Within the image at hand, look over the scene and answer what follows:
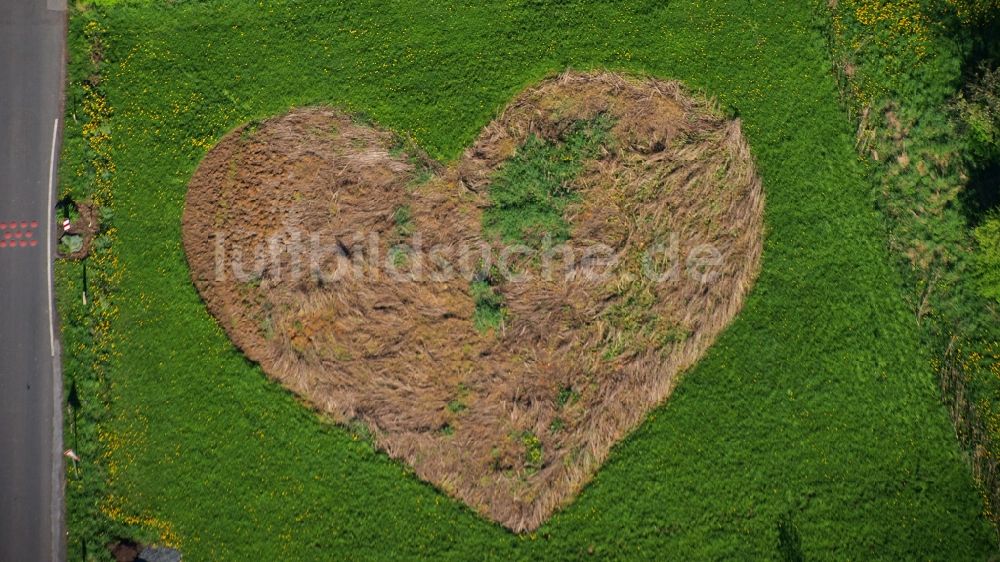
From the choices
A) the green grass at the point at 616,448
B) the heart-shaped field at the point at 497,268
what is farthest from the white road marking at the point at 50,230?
the heart-shaped field at the point at 497,268

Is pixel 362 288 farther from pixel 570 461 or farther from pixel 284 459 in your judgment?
pixel 570 461

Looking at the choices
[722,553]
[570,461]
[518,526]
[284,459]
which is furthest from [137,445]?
[722,553]

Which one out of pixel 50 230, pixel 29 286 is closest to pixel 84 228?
pixel 50 230

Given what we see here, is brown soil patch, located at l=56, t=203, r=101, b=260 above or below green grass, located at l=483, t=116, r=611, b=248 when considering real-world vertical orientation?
below

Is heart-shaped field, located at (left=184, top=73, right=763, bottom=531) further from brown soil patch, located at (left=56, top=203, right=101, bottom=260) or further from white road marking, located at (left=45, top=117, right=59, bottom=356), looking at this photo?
white road marking, located at (left=45, top=117, right=59, bottom=356)

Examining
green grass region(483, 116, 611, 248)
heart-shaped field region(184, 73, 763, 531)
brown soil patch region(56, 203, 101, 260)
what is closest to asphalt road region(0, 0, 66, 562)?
brown soil patch region(56, 203, 101, 260)

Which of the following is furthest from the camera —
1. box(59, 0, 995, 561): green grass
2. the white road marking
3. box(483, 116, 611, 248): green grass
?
the white road marking

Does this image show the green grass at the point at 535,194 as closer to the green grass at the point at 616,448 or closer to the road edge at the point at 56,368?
the green grass at the point at 616,448
